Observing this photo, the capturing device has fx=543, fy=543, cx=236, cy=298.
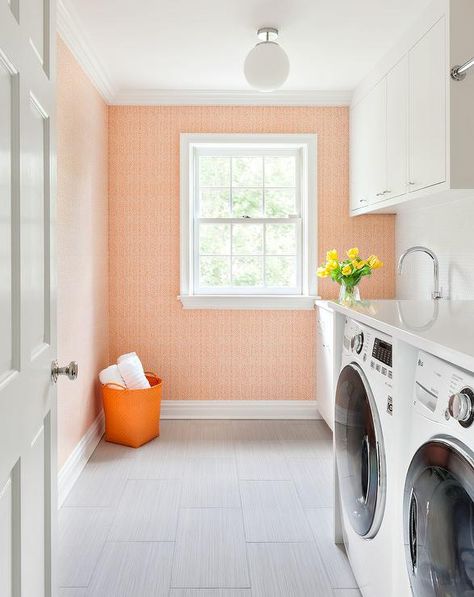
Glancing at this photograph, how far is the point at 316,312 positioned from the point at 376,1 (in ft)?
6.92

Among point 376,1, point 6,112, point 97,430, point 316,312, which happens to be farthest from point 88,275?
point 6,112

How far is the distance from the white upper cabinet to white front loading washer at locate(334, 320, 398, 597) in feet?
3.15

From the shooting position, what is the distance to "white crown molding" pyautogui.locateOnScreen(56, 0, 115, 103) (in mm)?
2695

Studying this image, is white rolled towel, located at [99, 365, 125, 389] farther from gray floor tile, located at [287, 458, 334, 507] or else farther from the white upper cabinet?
the white upper cabinet

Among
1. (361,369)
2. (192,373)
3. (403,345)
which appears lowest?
(192,373)

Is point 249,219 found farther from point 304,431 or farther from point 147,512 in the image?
point 147,512

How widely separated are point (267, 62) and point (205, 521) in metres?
2.34

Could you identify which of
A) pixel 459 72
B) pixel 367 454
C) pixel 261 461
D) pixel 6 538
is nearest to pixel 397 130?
pixel 459 72

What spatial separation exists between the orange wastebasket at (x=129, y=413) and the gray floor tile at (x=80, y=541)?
0.85m

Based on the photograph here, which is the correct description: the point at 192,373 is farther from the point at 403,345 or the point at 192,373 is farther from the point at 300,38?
the point at 403,345

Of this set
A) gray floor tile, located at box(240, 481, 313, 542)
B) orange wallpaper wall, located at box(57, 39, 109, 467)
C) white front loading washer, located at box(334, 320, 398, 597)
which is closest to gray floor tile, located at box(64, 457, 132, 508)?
orange wallpaper wall, located at box(57, 39, 109, 467)

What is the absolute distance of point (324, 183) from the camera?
4.10 meters

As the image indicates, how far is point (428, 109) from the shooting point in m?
2.60

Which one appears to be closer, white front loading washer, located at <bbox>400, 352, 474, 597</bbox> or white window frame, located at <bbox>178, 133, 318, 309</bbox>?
white front loading washer, located at <bbox>400, 352, 474, 597</bbox>
